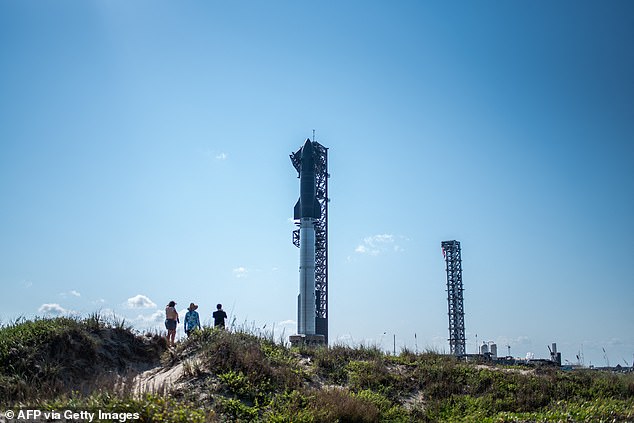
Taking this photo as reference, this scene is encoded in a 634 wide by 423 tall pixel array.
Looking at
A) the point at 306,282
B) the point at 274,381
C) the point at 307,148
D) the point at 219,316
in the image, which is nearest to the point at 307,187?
the point at 307,148

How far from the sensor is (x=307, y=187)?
2009 inches

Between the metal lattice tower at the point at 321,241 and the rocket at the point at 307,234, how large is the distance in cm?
79

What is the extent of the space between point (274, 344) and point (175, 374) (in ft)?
13.7

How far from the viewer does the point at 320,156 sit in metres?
53.1

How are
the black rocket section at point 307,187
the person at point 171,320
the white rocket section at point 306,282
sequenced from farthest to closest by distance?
the black rocket section at point 307,187 < the white rocket section at point 306,282 < the person at point 171,320

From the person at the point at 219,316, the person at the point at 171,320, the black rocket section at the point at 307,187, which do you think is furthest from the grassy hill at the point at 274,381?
the black rocket section at the point at 307,187

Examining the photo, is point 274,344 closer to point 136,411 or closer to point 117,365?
point 117,365

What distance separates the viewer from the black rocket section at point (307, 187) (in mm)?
50281

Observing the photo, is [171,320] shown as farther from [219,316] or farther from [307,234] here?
[307,234]

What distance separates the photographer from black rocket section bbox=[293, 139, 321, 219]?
50.3 meters

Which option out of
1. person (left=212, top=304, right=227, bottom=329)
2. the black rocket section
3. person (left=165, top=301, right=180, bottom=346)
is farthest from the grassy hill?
the black rocket section

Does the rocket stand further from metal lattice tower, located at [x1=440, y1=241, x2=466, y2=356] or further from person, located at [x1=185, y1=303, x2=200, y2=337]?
person, located at [x1=185, y1=303, x2=200, y2=337]

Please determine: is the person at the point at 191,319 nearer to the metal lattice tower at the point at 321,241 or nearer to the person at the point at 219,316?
the person at the point at 219,316

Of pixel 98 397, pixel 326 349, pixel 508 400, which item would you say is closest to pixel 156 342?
pixel 326 349
